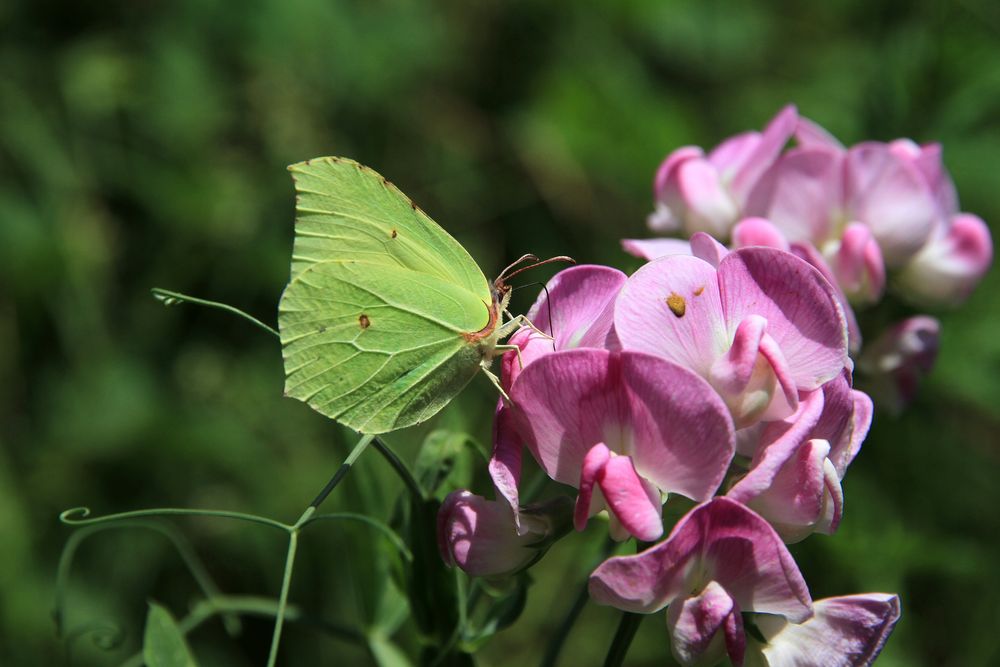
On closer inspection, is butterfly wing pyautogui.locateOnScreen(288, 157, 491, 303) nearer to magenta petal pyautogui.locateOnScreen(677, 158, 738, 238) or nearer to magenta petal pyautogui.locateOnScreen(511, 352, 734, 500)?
magenta petal pyautogui.locateOnScreen(511, 352, 734, 500)

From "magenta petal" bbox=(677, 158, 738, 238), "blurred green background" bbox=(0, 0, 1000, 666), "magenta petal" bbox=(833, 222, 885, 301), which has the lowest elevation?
"blurred green background" bbox=(0, 0, 1000, 666)

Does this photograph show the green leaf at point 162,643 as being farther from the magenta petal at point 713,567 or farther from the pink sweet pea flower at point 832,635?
the pink sweet pea flower at point 832,635

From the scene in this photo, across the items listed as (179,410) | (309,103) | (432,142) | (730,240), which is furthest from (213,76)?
(730,240)

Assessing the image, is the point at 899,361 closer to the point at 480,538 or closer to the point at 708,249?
the point at 708,249

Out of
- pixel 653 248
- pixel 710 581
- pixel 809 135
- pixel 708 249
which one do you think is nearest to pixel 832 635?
pixel 710 581

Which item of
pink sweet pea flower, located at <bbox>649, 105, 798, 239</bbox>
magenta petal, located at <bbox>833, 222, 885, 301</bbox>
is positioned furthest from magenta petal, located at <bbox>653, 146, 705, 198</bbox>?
magenta petal, located at <bbox>833, 222, 885, 301</bbox>

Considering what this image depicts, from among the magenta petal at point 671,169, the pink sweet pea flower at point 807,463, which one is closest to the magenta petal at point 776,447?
the pink sweet pea flower at point 807,463
